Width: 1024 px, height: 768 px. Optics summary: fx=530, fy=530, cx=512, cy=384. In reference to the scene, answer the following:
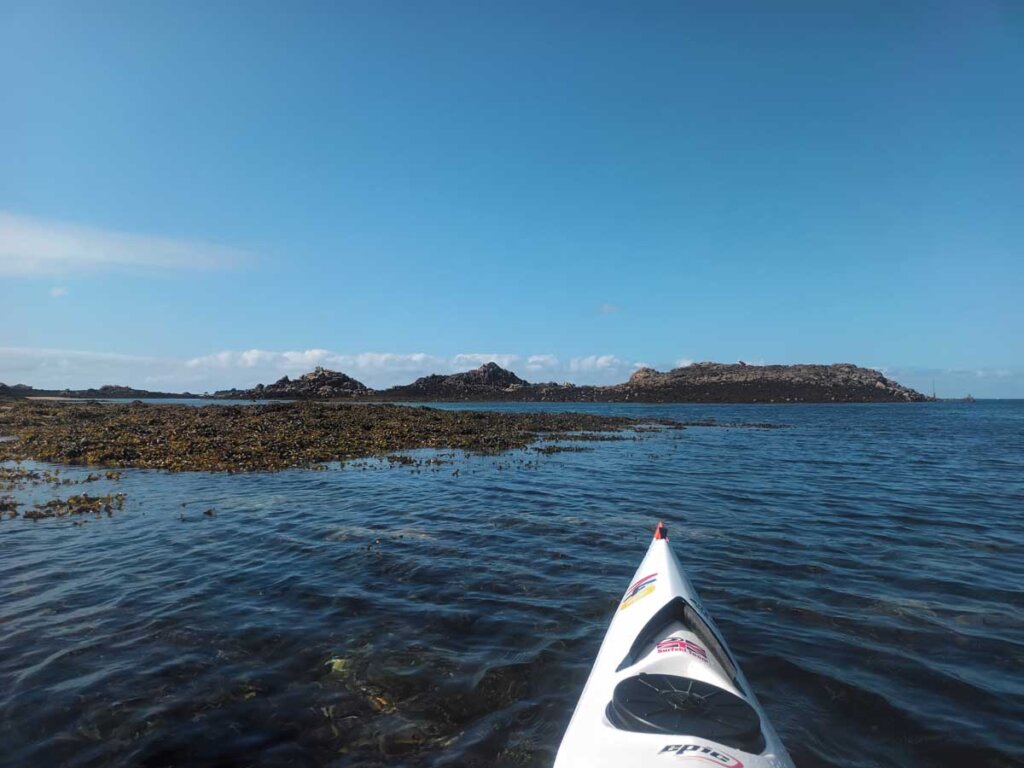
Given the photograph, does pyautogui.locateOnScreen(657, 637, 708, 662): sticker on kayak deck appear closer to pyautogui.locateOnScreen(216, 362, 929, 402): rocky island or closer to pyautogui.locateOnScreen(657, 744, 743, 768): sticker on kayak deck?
pyautogui.locateOnScreen(657, 744, 743, 768): sticker on kayak deck

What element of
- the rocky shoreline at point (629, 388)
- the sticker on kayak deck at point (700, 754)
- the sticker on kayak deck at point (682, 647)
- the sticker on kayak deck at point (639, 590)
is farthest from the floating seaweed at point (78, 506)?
the rocky shoreline at point (629, 388)

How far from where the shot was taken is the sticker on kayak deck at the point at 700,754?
3762mm

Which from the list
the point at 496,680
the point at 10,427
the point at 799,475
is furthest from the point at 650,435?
the point at 10,427

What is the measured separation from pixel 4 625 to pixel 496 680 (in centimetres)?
661

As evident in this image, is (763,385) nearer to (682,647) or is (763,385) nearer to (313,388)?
(313,388)

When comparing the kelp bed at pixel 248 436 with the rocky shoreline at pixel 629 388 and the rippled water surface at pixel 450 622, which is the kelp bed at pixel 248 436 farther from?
the rocky shoreline at pixel 629 388

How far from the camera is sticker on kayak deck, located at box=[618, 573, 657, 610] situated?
269 inches

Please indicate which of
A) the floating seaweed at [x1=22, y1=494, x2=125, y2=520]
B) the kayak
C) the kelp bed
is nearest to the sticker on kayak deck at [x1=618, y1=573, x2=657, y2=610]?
the kayak

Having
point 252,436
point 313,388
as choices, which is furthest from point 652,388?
point 252,436

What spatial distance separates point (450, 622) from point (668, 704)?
12.9ft

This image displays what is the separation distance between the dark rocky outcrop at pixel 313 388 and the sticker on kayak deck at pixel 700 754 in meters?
98.0

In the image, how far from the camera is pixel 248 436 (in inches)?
971

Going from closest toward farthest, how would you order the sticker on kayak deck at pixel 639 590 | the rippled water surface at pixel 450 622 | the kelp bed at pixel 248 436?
the rippled water surface at pixel 450 622 → the sticker on kayak deck at pixel 639 590 → the kelp bed at pixel 248 436

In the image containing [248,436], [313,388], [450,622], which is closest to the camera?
[450,622]
